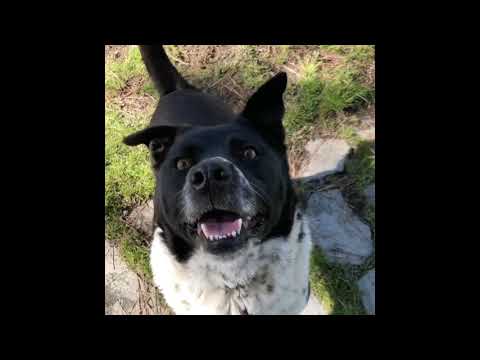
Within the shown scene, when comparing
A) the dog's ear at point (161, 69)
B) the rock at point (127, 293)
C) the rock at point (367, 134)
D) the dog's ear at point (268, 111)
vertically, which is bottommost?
the rock at point (127, 293)

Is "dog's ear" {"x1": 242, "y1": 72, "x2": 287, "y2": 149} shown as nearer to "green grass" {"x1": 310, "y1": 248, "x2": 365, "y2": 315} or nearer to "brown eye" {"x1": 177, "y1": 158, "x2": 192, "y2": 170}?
"brown eye" {"x1": 177, "y1": 158, "x2": 192, "y2": 170}

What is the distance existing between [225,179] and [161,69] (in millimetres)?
Answer: 1705

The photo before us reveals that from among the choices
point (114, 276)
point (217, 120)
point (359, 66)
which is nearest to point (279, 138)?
point (217, 120)

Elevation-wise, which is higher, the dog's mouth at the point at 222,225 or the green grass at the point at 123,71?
the green grass at the point at 123,71

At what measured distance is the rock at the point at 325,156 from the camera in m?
3.48

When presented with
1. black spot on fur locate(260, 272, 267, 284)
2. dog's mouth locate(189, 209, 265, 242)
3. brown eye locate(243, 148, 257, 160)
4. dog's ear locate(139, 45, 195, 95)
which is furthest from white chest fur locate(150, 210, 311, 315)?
dog's ear locate(139, 45, 195, 95)

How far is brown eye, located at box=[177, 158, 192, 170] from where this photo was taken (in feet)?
→ 7.02

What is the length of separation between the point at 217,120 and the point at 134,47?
1.72m

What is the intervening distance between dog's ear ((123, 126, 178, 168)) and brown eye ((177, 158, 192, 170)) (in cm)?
27

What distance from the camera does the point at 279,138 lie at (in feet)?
8.16

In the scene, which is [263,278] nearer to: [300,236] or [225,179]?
[300,236]

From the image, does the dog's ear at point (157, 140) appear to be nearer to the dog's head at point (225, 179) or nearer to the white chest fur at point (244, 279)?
the dog's head at point (225, 179)

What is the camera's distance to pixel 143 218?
3.65m

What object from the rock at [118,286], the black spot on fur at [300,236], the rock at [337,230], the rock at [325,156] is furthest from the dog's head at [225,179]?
the rock at [118,286]
